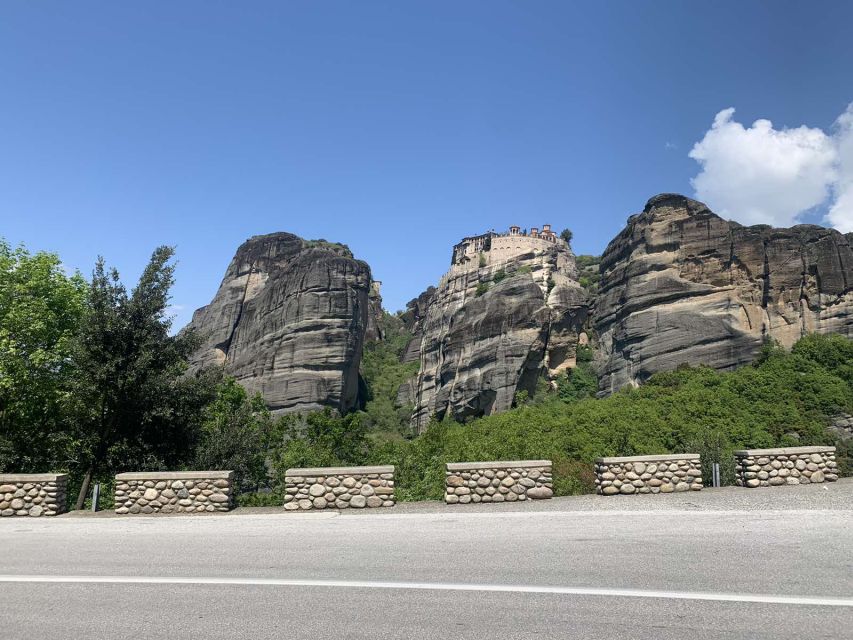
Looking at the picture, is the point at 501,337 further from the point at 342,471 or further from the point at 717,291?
the point at 342,471

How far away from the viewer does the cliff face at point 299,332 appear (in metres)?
78.1

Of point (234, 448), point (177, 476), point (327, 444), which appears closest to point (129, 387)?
point (177, 476)

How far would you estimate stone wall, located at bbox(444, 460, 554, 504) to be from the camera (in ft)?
40.1

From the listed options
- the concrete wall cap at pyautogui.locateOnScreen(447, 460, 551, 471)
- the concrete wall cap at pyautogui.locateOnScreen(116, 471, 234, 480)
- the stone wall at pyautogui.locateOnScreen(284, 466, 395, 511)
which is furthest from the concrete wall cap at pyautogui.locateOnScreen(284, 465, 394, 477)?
the concrete wall cap at pyautogui.locateOnScreen(116, 471, 234, 480)

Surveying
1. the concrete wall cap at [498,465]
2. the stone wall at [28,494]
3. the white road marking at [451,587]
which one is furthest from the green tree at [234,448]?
the white road marking at [451,587]

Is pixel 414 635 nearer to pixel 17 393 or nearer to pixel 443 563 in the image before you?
pixel 443 563

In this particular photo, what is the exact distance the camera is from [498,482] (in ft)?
40.3

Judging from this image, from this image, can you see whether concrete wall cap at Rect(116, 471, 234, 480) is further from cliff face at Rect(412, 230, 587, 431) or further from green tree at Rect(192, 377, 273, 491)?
cliff face at Rect(412, 230, 587, 431)

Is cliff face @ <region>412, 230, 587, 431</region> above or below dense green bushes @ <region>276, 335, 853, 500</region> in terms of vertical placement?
above

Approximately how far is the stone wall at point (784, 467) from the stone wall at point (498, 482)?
472 cm

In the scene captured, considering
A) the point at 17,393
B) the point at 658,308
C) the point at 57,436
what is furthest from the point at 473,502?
the point at 658,308

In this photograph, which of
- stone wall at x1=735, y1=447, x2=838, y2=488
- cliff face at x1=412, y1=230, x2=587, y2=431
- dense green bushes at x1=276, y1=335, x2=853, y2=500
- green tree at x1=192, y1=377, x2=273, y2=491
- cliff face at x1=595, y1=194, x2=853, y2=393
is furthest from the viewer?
cliff face at x1=412, y1=230, x2=587, y2=431

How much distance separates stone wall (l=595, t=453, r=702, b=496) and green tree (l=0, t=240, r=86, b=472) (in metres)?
16.1

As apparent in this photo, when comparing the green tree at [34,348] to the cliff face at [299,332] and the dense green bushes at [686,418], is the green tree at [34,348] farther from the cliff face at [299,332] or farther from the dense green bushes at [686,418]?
the cliff face at [299,332]
